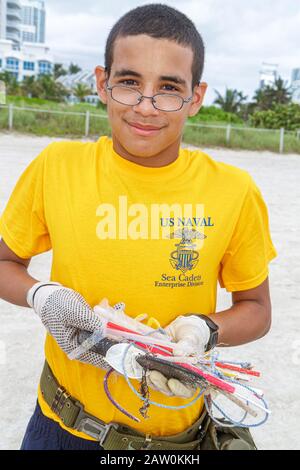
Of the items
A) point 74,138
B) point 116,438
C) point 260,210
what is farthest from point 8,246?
point 74,138

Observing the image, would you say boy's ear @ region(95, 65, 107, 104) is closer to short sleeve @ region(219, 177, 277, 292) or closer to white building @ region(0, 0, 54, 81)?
short sleeve @ region(219, 177, 277, 292)

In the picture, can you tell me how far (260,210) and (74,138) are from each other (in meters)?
16.6

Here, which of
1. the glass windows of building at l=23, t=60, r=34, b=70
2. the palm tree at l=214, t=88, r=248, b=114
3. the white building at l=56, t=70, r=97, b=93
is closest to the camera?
the palm tree at l=214, t=88, r=248, b=114

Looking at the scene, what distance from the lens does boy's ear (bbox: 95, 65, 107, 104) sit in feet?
4.91

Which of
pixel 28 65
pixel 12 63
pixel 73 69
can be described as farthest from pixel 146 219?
pixel 28 65

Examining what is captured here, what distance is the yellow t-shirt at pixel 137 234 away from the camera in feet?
4.65

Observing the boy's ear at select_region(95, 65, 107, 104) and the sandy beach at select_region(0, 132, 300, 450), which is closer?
the boy's ear at select_region(95, 65, 107, 104)

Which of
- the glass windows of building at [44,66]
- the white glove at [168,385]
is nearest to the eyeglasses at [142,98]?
the white glove at [168,385]

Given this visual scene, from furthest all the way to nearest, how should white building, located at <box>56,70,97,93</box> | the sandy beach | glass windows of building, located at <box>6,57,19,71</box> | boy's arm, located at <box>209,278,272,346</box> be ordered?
glass windows of building, located at <box>6,57,19,71</box> → white building, located at <box>56,70,97,93</box> → the sandy beach → boy's arm, located at <box>209,278,272,346</box>

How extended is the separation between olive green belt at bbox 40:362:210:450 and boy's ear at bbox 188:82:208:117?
2.76ft

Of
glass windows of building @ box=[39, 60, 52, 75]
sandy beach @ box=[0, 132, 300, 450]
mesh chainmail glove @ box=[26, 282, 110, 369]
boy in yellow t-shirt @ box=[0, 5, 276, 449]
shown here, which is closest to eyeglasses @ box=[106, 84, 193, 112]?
boy in yellow t-shirt @ box=[0, 5, 276, 449]

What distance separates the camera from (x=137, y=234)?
1436mm

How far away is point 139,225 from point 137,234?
0.08 ft

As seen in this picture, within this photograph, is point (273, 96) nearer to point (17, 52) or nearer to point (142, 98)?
point (142, 98)
